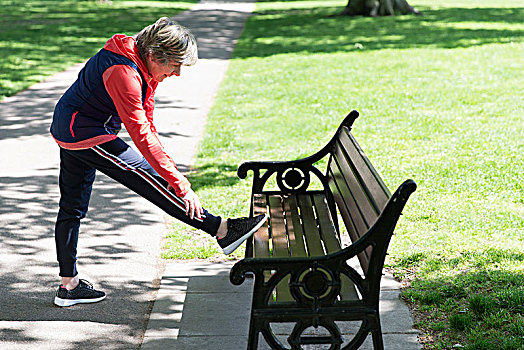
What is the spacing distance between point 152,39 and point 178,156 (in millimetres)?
4521

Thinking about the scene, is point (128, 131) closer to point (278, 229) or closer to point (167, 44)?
point (167, 44)

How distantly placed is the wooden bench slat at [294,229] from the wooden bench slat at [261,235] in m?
0.15

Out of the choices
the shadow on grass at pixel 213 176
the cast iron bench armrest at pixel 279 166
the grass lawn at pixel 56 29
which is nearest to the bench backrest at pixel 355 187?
the cast iron bench armrest at pixel 279 166

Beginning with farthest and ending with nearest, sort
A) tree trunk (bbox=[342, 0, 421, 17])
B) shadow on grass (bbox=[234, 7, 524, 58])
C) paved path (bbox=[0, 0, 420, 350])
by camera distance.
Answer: tree trunk (bbox=[342, 0, 421, 17])
shadow on grass (bbox=[234, 7, 524, 58])
paved path (bbox=[0, 0, 420, 350])

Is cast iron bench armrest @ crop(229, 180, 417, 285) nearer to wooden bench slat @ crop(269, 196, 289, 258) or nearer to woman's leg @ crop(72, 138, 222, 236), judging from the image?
wooden bench slat @ crop(269, 196, 289, 258)

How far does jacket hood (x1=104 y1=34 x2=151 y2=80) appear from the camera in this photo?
3.77m

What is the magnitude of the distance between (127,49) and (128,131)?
A: 456 mm

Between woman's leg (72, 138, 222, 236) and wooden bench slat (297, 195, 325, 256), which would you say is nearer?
woman's leg (72, 138, 222, 236)

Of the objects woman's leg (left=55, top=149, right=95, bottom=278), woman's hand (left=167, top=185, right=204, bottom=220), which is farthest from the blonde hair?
woman's leg (left=55, top=149, right=95, bottom=278)

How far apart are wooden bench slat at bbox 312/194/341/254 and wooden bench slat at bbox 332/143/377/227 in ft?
0.97

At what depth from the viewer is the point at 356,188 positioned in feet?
13.3

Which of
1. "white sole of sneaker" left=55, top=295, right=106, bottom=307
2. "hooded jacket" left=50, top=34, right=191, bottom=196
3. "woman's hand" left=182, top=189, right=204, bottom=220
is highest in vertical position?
"hooded jacket" left=50, top=34, right=191, bottom=196

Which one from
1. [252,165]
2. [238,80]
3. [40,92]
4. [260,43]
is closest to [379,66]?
[238,80]

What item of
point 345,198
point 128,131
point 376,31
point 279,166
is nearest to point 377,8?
point 376,31
